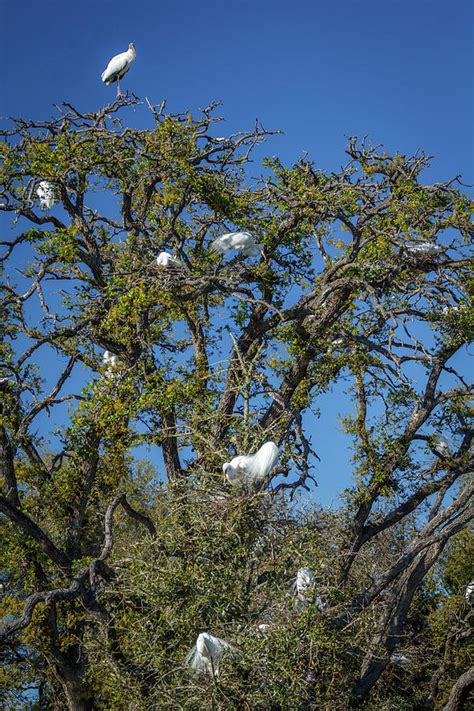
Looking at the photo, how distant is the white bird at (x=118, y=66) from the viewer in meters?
13.8

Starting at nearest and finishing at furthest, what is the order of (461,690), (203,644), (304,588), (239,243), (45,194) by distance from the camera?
(203,644), (304,588), (239,243), (461,690), (45,194)

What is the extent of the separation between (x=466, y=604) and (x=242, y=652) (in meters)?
6.86

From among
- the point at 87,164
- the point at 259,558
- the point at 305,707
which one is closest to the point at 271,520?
the point at 259,558

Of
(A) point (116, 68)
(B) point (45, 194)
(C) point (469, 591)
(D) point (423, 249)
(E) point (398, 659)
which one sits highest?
(A) point (116, 68)

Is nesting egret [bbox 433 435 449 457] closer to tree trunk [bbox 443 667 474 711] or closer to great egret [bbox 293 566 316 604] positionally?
tree trunk [bbox 443 667 474 711]

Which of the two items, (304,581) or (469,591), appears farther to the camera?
(469,591)

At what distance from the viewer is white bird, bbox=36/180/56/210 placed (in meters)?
13.1

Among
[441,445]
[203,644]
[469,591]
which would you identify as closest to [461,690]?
[469,591]

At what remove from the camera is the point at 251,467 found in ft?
29.2

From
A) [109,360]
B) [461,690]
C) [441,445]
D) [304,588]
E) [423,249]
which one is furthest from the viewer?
[441,445]

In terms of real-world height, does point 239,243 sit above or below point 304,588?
above

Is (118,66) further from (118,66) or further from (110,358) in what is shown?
(110,358)

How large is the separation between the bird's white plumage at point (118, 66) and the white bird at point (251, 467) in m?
7.07

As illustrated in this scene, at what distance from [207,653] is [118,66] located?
8.55 meters
